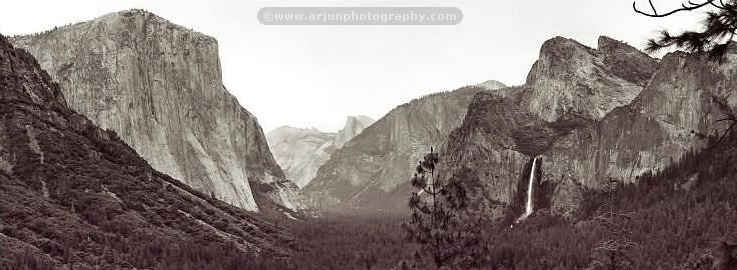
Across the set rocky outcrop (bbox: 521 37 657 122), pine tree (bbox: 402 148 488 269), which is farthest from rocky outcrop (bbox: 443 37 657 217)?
pine tree (bbox: 402 148 488 269)

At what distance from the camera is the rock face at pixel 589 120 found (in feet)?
340

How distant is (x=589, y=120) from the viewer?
12769 cm

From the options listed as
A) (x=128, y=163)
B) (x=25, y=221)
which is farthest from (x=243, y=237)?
(x=25, y=221)

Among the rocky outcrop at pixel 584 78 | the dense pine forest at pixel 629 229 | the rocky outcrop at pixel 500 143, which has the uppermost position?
the rocky outcrop at pixel 584 78

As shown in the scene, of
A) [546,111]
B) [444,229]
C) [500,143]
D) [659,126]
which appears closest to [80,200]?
[444,229]

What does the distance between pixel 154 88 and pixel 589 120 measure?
89232mm

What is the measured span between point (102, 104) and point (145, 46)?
1695cm

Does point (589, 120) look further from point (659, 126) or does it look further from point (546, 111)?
point (659, 126)

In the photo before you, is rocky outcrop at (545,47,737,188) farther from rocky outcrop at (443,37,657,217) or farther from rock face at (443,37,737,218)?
rocky outcrop at (443,37,657,217)

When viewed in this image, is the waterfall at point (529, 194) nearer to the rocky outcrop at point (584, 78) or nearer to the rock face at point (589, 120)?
the rock face at point (589, 120)

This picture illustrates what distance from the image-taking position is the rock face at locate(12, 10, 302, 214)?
107 metres

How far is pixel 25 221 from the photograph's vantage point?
50.5m

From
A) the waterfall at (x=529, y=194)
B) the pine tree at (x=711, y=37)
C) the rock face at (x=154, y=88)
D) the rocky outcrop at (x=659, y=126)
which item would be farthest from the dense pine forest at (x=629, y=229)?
the pine tree at (x=711, y=37)

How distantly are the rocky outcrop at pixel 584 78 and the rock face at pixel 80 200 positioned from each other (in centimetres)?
7591
